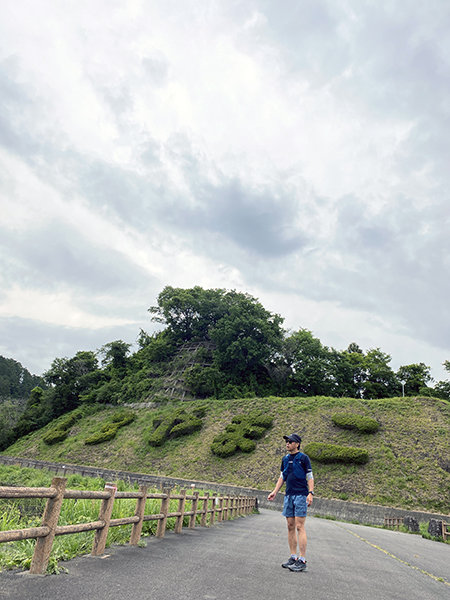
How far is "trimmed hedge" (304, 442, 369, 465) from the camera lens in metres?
25.8

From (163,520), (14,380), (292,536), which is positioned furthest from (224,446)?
(14,380)

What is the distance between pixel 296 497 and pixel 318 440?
25.0m

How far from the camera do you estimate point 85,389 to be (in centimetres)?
5406

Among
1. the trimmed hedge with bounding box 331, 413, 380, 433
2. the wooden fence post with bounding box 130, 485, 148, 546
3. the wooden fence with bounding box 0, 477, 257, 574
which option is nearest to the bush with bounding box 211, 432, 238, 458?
the trimmed hedge with bounding box 331, 413, 380, 433

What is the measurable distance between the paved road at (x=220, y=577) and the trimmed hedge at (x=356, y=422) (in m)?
21.9

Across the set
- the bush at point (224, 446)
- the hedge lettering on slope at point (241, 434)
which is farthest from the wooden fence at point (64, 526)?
the hedge lettering on slope at point (241, 434)

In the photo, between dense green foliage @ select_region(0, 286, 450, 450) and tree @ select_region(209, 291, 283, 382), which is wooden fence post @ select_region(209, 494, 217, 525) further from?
tree @ select_region(209, 291, 283, 382)

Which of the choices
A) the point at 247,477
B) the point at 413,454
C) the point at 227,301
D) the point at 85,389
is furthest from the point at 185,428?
the point at 227,301

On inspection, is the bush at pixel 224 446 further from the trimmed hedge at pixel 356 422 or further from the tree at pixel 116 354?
the tree at pixel 116 354

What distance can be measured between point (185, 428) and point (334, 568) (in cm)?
2930

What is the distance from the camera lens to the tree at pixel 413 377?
5678 cm

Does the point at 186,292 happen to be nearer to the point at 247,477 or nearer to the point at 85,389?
the point at 85,389

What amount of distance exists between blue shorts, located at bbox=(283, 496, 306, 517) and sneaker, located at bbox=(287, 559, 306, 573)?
59 centimetres

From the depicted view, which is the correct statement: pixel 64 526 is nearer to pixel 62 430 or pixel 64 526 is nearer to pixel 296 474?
pixel 296 474
